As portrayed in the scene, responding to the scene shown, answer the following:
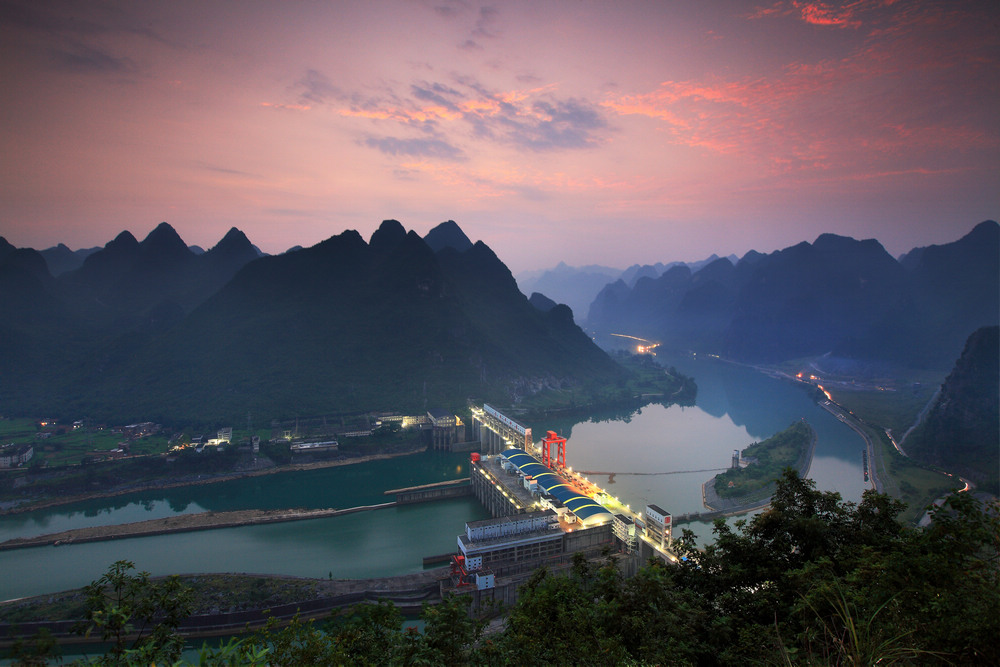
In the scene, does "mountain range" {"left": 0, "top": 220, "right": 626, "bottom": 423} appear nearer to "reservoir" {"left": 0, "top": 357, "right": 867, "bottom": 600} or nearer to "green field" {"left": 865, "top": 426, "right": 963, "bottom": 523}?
"reservoir" {"left": 0, "top": 357, "right": 867, "bottom": 600}

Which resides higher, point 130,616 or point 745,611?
point 130,616

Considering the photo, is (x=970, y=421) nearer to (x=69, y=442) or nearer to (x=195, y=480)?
(x=195, y=480)

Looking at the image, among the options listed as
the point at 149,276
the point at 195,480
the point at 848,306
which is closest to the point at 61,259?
the point at 149,276

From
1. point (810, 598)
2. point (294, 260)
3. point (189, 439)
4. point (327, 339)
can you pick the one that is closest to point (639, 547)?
point (810, 598)

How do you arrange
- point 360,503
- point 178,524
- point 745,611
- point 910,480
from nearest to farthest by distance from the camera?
point 745,611, point 178,524, point 360,503, point 910,480

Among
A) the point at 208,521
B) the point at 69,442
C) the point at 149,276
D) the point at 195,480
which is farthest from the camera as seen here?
the point at 149,276

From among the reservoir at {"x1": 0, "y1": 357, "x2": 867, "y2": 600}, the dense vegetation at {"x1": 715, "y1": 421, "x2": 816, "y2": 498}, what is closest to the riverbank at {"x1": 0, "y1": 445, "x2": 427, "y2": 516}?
the reservoir at {"x1": 0, "y1": 357, "x2": 867, "y2": 600}
